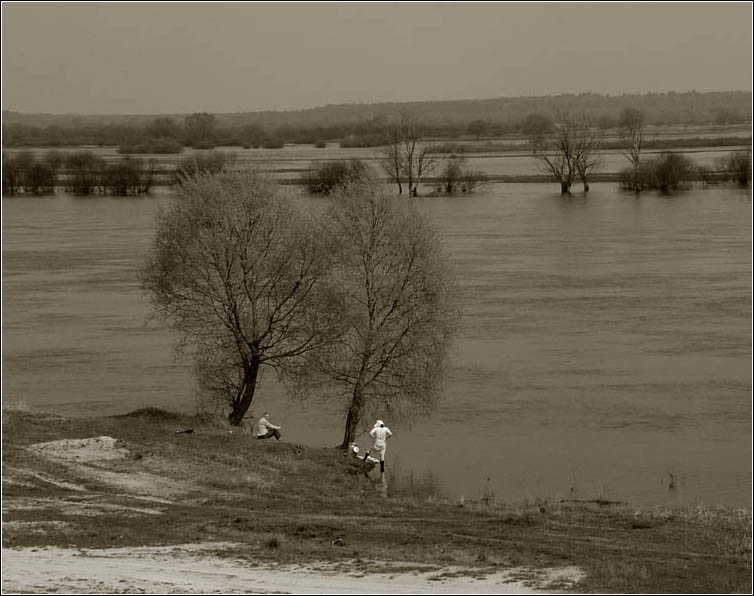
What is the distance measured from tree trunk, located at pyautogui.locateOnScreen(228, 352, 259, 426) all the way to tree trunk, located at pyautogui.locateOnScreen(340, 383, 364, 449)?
162cm

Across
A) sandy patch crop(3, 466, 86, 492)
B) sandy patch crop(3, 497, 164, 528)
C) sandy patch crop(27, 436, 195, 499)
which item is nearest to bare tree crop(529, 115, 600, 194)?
sandy patch crop(27, 436, 195, 499)

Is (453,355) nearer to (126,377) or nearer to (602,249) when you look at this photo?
(126,377)

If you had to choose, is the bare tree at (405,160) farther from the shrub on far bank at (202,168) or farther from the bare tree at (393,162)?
the shrub on far bank at (202,168)

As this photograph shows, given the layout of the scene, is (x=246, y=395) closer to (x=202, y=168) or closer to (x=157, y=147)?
(x=202, y=168)

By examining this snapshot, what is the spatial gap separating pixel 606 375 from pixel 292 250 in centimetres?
689

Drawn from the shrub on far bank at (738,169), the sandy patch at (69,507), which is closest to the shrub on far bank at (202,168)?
the sandy patch at (69,507)

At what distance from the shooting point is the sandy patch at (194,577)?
31.0 ft

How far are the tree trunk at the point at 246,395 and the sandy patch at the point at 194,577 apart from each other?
1011 cm

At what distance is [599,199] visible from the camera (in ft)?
220

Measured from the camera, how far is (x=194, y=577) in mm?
10172

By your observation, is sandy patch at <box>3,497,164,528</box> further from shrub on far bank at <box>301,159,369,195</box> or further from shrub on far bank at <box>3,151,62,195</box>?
shrub on far bank at <box>3,151,62,195</box>

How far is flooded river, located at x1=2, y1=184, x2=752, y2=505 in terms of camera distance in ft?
64.1

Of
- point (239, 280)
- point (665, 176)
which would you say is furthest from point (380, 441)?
point (665, 176)

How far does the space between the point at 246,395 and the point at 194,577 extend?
37.1 feet
